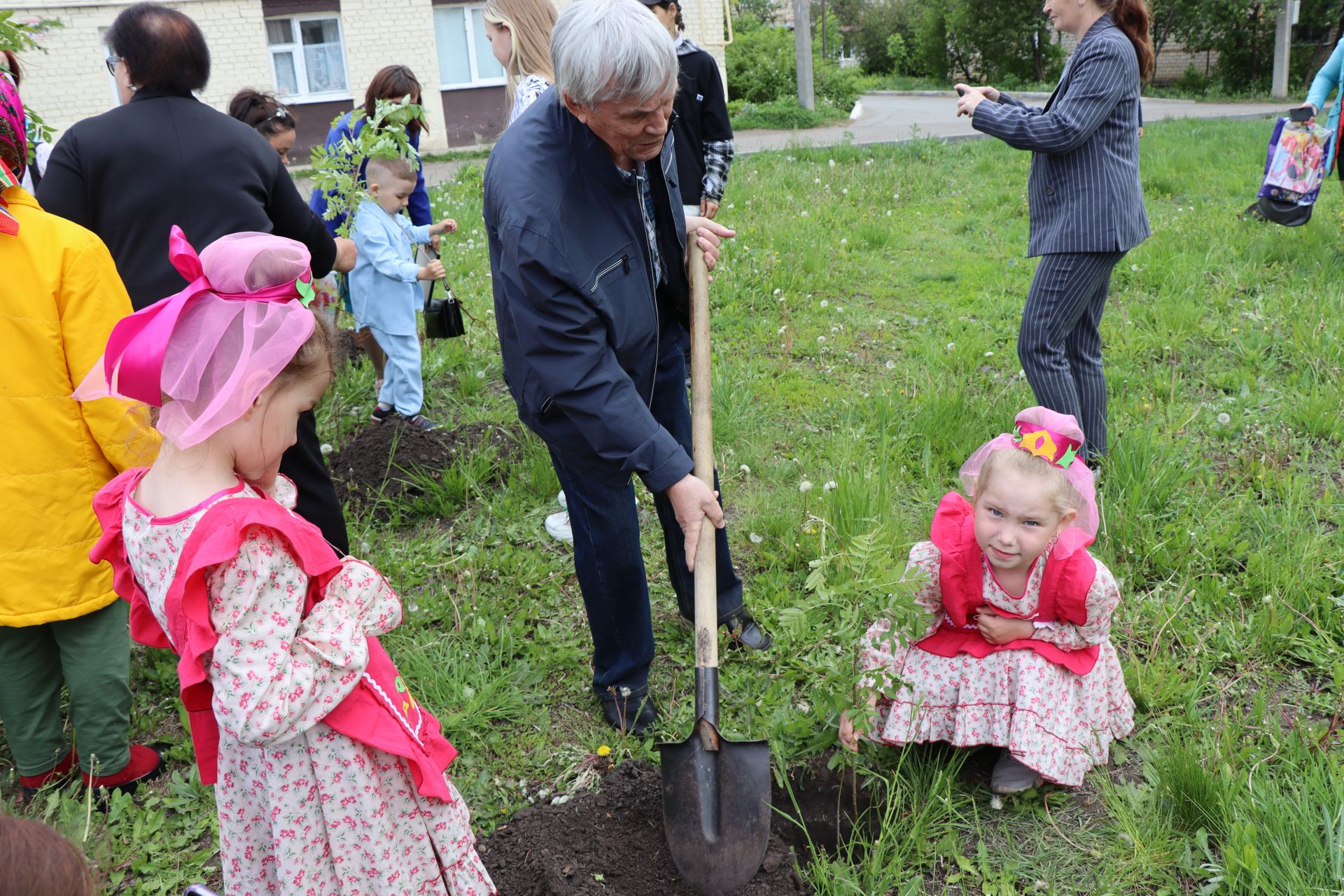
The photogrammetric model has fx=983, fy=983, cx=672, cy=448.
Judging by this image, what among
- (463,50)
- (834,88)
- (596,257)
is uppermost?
(463,50)

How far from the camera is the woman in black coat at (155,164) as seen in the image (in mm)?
2773

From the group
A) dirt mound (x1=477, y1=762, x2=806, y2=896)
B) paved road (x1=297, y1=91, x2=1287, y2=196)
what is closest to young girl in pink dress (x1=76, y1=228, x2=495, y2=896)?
dirt mound (x1=477, y1=762, x2=806, y2=896)

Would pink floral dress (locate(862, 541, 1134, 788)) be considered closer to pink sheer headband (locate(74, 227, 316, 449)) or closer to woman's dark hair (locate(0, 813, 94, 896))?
pink sheer headband (locate(74, 227, 316, 449))

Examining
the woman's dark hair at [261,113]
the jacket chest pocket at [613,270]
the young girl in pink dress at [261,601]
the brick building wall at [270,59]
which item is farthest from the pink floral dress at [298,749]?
the brick building wall at [270,59]

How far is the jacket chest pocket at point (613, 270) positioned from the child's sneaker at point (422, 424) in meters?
2.65

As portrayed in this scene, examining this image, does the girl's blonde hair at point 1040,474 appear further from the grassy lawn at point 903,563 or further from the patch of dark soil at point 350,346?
the patch of dark soil at point 350,346

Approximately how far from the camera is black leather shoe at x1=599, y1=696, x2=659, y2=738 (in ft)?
9.25

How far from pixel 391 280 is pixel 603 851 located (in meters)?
3.22

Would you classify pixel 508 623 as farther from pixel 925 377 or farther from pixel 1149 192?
pixel 1149 192

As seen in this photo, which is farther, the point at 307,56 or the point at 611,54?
the point at 307,56

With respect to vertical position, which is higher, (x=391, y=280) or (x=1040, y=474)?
(x=391, y=280)

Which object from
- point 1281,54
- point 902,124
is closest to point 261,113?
point 902,124

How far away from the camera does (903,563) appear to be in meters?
2.57

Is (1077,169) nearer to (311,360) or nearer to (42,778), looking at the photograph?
(311,360)
